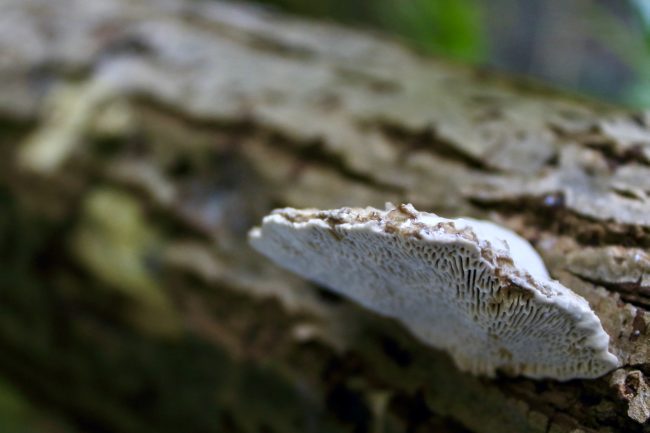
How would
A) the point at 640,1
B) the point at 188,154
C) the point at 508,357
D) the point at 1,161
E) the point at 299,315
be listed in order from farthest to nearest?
1. the point at 640,1
2. the point at 1,161
3. the point at 188,154
4. the point at 299,315
5. the point at 508,357

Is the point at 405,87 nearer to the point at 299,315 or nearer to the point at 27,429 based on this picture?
the point at 299,315

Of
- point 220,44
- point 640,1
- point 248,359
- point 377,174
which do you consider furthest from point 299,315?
point 640,1

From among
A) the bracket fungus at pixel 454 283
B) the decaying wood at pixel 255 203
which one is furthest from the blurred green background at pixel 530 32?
the bracket fungus at pixel 454 283

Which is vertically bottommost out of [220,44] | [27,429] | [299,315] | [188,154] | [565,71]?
[27,429]

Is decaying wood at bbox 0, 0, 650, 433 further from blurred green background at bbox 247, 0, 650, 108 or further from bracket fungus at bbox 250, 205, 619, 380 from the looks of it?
blurred green background at bbox 247, 0, 650, 108

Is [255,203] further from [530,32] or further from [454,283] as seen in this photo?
[530,32]
